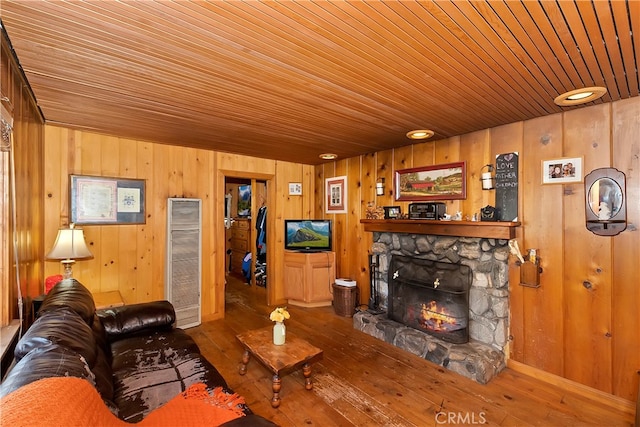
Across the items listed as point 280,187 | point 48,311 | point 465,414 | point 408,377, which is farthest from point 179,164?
point 465,414

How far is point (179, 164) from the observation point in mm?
3621

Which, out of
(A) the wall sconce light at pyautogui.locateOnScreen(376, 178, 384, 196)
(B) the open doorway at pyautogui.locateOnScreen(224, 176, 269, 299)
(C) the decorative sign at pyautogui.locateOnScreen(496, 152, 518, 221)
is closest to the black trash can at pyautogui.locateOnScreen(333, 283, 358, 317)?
(A) the wall sconce light at pyautogui.locateOnScreen(376, 178, 384, 196)

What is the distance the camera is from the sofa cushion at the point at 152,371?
1514 mm

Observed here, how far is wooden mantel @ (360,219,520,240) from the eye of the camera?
2.58 metres

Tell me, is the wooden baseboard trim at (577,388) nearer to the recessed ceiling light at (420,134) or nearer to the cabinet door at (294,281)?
the recessed ceiling light at (420,134)

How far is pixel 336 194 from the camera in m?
4.60

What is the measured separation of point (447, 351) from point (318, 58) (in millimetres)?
2669

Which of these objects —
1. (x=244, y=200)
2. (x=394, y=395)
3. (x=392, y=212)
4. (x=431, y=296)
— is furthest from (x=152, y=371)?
(x=244, y=200)

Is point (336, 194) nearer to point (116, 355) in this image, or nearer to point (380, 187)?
point (380, 187)

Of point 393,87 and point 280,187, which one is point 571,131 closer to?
point 393,87

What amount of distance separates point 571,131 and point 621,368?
1834 mm

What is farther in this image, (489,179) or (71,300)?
(489,179)

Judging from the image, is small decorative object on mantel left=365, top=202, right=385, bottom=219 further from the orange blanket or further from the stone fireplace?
the orange blanket

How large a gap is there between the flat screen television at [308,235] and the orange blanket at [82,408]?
122 inches
